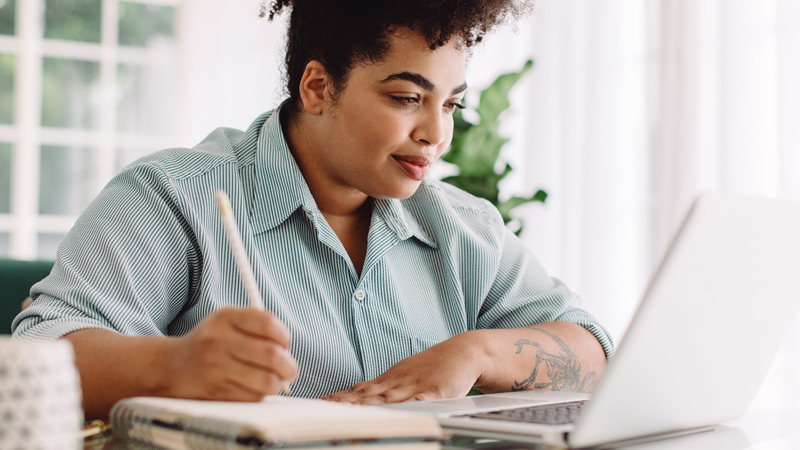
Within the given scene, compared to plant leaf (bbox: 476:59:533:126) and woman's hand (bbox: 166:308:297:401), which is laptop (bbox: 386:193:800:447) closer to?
woman's hand (bbox: 166:308:297:401)

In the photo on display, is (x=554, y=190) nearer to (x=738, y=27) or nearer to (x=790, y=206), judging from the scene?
(x=738, y=27)

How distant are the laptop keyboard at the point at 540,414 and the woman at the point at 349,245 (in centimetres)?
18

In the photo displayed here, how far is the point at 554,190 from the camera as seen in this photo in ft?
10.3

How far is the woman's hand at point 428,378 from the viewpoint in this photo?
0.98 m

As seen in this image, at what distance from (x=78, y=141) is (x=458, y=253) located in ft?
8.92

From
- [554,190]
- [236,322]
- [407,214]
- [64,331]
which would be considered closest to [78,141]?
[554,190]

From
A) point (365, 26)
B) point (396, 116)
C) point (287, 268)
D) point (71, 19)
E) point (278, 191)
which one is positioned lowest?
point (287, 268)

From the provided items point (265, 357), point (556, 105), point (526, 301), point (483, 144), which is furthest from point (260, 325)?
point (556, 105)

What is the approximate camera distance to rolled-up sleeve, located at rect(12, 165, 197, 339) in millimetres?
977

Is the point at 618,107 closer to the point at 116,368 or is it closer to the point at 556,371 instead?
the point at 556,371

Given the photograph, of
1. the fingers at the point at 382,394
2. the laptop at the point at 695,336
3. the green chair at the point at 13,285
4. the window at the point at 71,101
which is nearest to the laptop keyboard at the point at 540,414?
the laptop at the point at 695,336

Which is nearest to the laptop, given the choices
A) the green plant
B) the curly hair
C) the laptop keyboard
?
the laptop keyboard

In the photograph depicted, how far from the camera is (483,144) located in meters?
2.39

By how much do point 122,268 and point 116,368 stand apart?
24 centimetres
